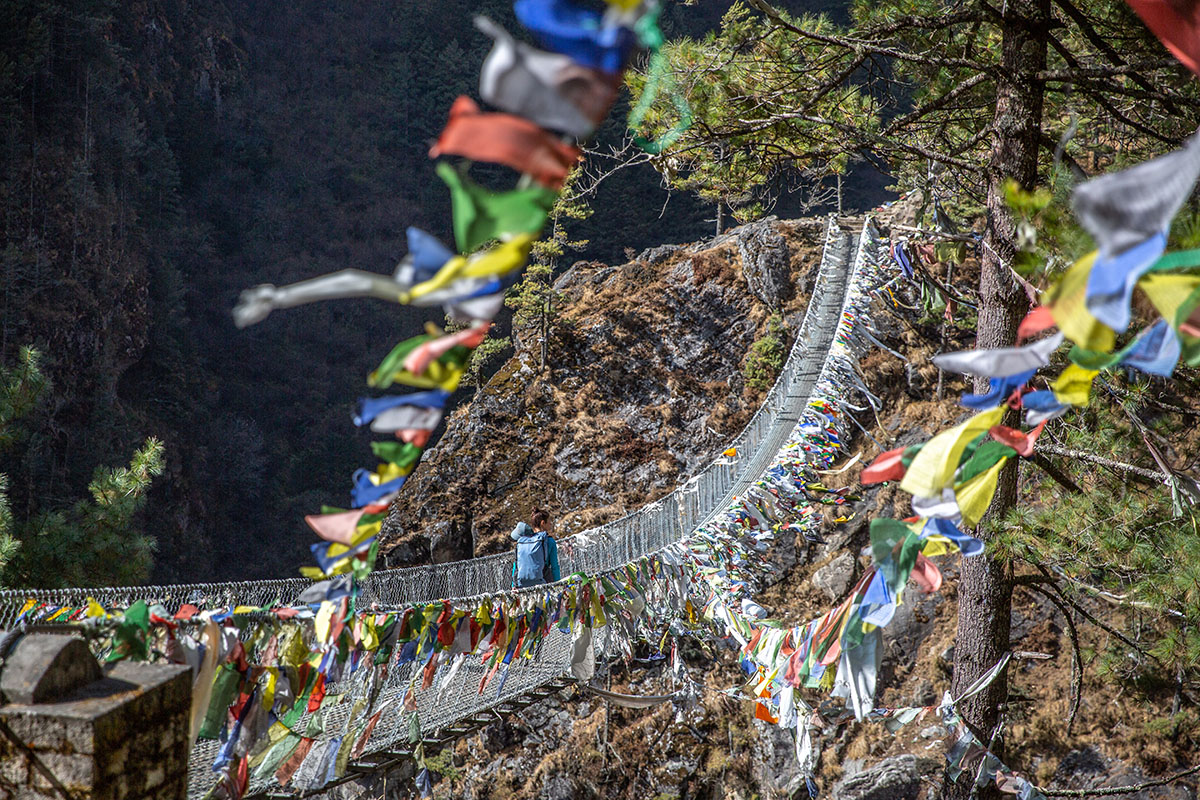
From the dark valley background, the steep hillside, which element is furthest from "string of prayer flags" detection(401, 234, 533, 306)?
the dark valley background

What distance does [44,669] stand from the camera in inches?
67.1

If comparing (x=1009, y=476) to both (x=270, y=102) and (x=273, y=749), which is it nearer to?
(x=273, y=749)

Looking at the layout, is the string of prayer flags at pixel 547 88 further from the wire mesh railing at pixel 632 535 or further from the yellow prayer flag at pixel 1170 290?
the wire mesh railing at pixel 632 535

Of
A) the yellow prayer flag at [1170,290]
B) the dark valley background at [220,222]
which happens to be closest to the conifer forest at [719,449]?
the yellow prayer flag at [1170,290]

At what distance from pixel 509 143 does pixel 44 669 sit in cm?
138

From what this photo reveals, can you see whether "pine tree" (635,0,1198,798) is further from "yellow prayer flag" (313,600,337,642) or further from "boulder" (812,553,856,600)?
"boulder" (812,553,856,600)

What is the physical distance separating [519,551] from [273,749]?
7.82 ft

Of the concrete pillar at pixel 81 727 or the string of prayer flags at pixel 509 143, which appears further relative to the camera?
the concrete pillar at pixel 81 727

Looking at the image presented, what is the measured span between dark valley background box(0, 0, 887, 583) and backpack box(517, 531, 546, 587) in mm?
11025

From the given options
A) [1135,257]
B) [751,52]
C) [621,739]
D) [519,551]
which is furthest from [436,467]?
[1135,257]

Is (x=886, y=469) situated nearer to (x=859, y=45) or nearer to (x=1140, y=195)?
(x=1140, y=195)

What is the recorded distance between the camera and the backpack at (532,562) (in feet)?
17.0

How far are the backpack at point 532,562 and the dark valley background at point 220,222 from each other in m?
11.0

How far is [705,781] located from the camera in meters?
7.37
